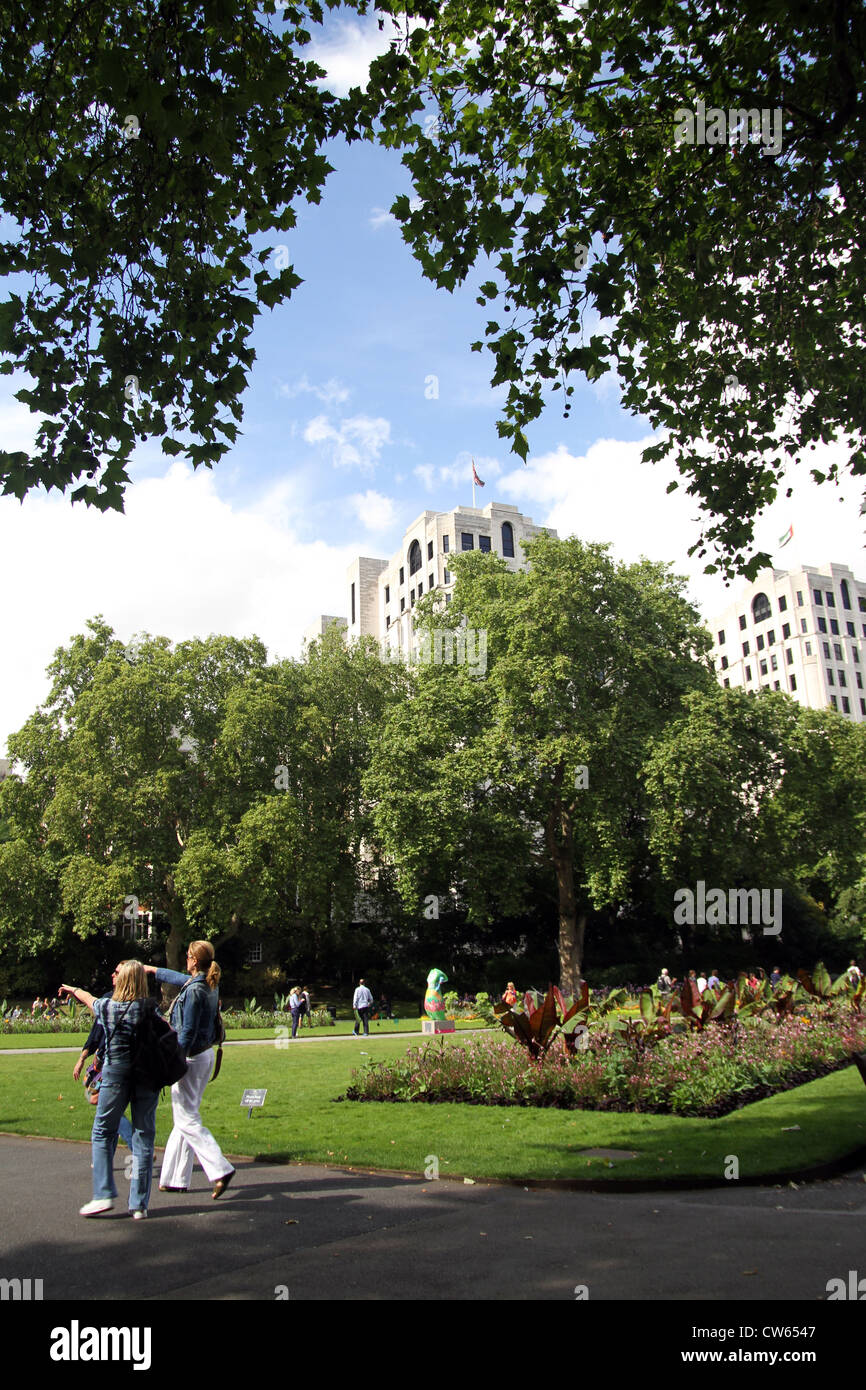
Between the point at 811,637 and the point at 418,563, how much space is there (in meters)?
41.2

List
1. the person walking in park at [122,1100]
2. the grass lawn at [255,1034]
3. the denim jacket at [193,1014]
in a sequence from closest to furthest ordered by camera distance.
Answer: the person walking in park at [122,1100] < the denim jacket at [193,1014] < the grass lawn at [255,1034]

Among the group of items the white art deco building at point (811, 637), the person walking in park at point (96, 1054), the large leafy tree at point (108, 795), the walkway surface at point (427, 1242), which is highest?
the white art deco building at point (811, 637)

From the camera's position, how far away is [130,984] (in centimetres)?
741

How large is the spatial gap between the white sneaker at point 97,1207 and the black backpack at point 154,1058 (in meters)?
0.81

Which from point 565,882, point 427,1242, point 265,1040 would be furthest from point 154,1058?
point 565,882

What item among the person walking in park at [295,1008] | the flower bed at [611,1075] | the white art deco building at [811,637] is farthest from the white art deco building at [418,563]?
the flower bed at [611,1075]

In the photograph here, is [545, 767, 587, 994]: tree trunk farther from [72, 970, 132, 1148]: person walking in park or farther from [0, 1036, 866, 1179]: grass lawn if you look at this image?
[72, 970, 132, 1148]: person walking in park

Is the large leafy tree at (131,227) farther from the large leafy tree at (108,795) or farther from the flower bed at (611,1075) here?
the large leafy tree at (108,795)

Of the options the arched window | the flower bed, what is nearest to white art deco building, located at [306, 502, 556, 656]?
the arched window

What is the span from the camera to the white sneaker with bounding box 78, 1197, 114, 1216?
6.71 m

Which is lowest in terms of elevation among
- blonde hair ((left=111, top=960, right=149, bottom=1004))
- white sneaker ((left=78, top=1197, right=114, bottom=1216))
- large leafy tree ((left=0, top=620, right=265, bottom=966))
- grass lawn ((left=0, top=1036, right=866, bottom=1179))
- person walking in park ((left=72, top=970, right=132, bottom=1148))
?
grass lawn ((left=0, top=1036, right=866, bottom=1179))

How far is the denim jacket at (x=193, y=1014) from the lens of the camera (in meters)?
7.66

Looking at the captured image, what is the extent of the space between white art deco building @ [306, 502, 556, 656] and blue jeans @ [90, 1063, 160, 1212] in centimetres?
7010
